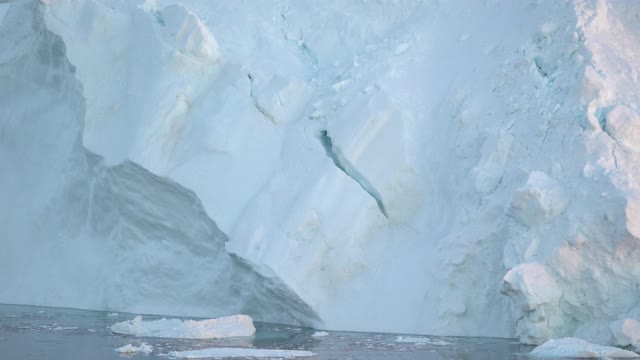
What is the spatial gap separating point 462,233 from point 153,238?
507cm

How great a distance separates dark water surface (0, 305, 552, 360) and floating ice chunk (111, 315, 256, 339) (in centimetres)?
23

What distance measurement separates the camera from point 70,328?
42.8ft

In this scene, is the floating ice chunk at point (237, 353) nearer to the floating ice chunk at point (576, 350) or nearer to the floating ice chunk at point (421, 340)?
the floating ice chunk at point (421, 340)

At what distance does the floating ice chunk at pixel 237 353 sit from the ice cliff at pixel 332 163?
2921 mm

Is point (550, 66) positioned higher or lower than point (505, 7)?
lower

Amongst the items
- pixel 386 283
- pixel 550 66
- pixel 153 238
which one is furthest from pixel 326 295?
pixel 550 66

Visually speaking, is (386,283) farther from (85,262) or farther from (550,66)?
(85,262)

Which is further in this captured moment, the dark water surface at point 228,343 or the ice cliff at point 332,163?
A: the ice cliff at point 332,163

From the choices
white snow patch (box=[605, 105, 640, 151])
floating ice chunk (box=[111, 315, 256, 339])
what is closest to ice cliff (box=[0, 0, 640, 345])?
white snow patch (box=[605, 105, 640, 151])

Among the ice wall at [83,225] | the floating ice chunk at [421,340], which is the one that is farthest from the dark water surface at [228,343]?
the ice wall at [83,225]

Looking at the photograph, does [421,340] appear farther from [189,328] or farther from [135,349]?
[135,349]

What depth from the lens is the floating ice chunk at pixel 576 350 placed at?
35.7 feet

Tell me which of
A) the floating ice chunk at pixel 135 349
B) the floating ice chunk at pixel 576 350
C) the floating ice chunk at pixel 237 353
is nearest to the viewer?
the floating ice chunk at pixel 237 353

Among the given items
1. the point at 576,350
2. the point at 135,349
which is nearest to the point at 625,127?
the point at 576,350
